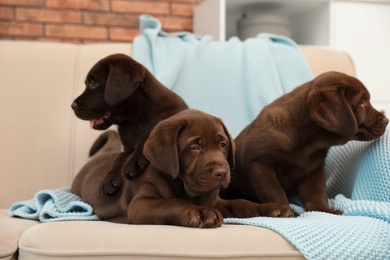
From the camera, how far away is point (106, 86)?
209 centimetres

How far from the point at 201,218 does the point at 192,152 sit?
219mm

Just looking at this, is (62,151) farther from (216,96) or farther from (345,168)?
(345,168)

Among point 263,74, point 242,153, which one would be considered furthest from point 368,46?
point 242,153

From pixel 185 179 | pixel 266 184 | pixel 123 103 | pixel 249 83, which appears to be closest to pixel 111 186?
pixel 123 103

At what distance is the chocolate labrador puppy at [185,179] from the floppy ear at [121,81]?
0.29 meters

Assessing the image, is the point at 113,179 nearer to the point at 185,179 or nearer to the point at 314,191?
the point at 185,179

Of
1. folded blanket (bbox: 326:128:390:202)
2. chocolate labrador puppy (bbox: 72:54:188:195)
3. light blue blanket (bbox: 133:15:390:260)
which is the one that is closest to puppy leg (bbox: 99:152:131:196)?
chocolate labrador puppy (bbox: 72:54:188:195)

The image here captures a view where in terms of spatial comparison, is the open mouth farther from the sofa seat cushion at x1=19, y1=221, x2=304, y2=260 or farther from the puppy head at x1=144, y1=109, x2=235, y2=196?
the sofa seat cushion at x1=19, y1=221, x2=304, y2=260

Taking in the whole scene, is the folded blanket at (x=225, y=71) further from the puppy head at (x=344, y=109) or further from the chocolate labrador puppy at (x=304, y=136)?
the puppy head at (x=344, y=109)

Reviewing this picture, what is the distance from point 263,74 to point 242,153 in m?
0.76

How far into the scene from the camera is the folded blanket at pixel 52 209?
6.56ft

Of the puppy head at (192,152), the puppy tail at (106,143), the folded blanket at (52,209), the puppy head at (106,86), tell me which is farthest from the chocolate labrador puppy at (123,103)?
the puppy tail at (106,143)

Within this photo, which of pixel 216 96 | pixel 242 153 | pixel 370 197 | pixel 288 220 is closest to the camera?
pixel 288 220

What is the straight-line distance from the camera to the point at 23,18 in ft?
13.8
